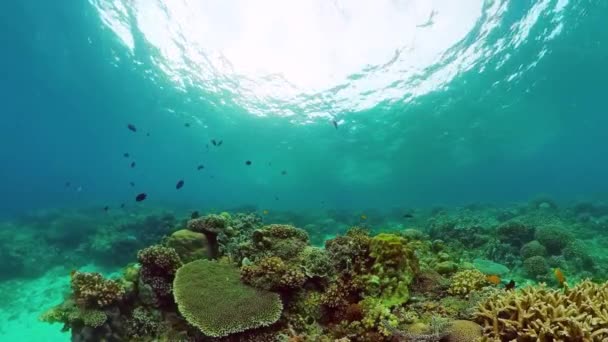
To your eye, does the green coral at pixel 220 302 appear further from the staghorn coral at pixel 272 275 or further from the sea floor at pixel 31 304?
the sea floor at pixel 31 304

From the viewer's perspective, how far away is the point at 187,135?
184 ft

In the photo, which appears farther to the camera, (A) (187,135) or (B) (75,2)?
(A) (187,135)

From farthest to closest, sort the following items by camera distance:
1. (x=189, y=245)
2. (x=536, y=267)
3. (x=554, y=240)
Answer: (x=554, y=240) → (x=536, y=267) → (x=189, y=245)

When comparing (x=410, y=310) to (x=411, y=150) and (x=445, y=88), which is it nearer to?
(x=445, y=88)

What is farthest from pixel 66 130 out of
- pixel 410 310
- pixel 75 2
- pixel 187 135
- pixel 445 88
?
pixel 410 310

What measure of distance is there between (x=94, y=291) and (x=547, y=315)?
7912mm

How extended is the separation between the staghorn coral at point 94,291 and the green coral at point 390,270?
5.28 m

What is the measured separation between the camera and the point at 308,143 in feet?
180

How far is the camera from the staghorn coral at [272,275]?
6605 mm

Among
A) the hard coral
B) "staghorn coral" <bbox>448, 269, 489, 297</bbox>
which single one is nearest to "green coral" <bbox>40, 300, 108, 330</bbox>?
the hard coral

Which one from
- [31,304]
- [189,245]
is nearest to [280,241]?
[189,245]

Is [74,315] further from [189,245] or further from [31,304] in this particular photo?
[31,304]

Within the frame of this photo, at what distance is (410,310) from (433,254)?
4.43m

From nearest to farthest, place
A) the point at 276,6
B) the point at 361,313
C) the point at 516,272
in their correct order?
1. the point at 361,313
2. the point at 516,272
3. the point at 276,6
